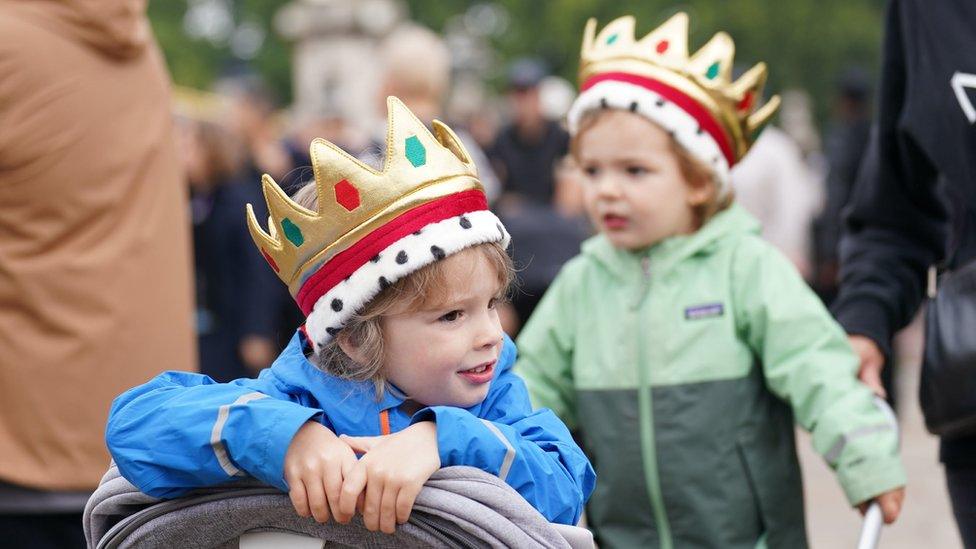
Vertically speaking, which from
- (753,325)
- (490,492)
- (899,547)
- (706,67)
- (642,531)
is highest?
(706,67)

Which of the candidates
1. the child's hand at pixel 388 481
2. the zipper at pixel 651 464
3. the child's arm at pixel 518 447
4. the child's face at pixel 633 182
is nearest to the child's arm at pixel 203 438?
the child's hand at pixel 388 481

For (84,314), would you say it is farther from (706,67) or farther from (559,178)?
(559,178)

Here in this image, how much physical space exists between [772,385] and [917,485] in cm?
463

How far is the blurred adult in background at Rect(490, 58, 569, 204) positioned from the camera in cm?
788

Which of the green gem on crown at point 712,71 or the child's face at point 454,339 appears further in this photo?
the green gem on crown at point 712,71

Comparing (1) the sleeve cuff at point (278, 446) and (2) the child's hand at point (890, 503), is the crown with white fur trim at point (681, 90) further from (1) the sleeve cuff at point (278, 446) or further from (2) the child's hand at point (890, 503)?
(1) the sleeve cuff at point (278, 446)

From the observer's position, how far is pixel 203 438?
211 centimetres

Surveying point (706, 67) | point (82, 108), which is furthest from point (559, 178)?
point (82, 108)

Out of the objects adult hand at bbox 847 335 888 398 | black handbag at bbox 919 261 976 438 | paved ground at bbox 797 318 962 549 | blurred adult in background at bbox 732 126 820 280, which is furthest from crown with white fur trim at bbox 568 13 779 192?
blurred adult in background at bbox 732 126 820 280

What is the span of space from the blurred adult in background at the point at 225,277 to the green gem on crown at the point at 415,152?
4.84 metres

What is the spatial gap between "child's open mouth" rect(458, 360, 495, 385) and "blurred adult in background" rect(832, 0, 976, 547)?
3.89 feet

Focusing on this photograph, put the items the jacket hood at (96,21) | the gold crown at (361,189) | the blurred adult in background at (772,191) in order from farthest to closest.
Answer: the blurred adult in background at (772,191)
the jacket hood at (96,21)
the gold crown at (361,189)

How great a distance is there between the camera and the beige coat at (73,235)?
10.5 feet

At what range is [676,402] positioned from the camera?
11.5ft
